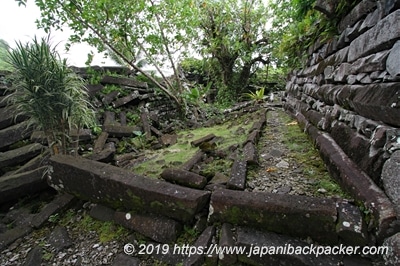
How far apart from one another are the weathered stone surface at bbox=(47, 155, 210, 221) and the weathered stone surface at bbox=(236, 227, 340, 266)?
426 mm

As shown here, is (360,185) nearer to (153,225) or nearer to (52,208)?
(153,225)

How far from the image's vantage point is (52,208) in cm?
222

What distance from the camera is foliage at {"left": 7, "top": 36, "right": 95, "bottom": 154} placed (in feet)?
7.32

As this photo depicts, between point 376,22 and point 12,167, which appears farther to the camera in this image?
point 12,167

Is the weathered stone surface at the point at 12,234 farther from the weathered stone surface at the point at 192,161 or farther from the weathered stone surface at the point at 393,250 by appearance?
the weathered stone surface at the point at 393,250

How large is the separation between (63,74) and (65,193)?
4.44 feet

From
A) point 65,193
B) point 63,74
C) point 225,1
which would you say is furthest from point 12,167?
point 225,1

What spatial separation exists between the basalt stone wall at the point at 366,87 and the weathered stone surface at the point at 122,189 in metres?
1.13

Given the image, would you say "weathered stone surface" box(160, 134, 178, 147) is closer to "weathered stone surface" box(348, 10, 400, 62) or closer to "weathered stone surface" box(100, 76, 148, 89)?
"weathered stone surface" box(100, 76, 148, 89)

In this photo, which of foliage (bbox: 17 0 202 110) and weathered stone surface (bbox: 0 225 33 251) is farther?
foliage (bbox: 17 0 202 110)

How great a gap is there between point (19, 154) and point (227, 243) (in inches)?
125

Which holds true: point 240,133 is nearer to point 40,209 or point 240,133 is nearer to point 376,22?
point 376,22

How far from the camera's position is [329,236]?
1.19m

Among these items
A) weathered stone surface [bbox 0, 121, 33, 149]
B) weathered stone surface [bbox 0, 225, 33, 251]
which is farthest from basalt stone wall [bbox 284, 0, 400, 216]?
weathered stone surface [bbox 0, 121, 33, 149]
